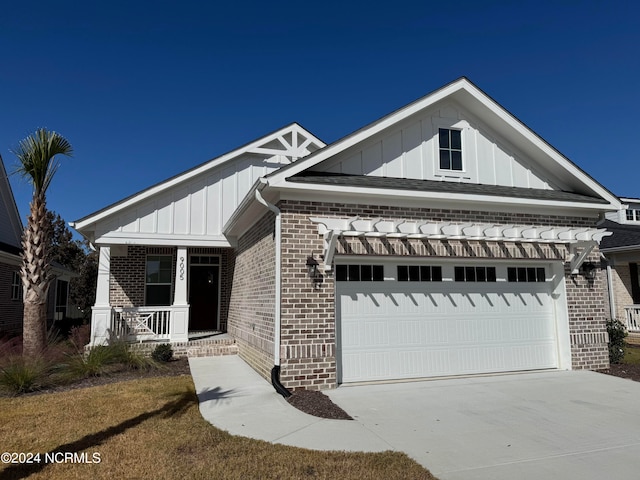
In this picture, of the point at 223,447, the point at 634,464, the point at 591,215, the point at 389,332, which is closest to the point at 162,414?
the point at 223,447

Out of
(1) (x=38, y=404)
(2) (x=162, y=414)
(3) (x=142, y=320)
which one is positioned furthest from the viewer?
(3) (x=142, y=320)

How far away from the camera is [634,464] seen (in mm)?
4719

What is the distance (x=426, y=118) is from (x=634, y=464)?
7.34 m

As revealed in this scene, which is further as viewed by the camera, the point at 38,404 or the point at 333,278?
the point at 333,278

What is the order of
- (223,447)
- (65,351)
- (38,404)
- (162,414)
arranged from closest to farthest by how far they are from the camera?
1. (223,447)
2. (162,414)
3. (38,404)
4. (65,351)

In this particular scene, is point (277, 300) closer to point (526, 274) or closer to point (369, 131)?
point (369, 131)

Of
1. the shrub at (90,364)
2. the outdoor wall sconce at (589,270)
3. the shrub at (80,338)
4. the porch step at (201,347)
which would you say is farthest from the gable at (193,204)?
the outdoor wall sconce at (589,270)

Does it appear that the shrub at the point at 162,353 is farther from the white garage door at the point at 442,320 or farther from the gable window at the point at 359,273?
the gable window at the point at 359,273

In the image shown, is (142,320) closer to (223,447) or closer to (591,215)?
(223,447)

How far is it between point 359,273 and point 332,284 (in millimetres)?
713

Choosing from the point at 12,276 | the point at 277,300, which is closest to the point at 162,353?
the point at 277,300

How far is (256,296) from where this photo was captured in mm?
10188

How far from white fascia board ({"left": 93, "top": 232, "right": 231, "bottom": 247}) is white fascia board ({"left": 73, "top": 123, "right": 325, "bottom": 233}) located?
23.9 inches

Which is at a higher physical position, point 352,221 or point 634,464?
point 352,221
